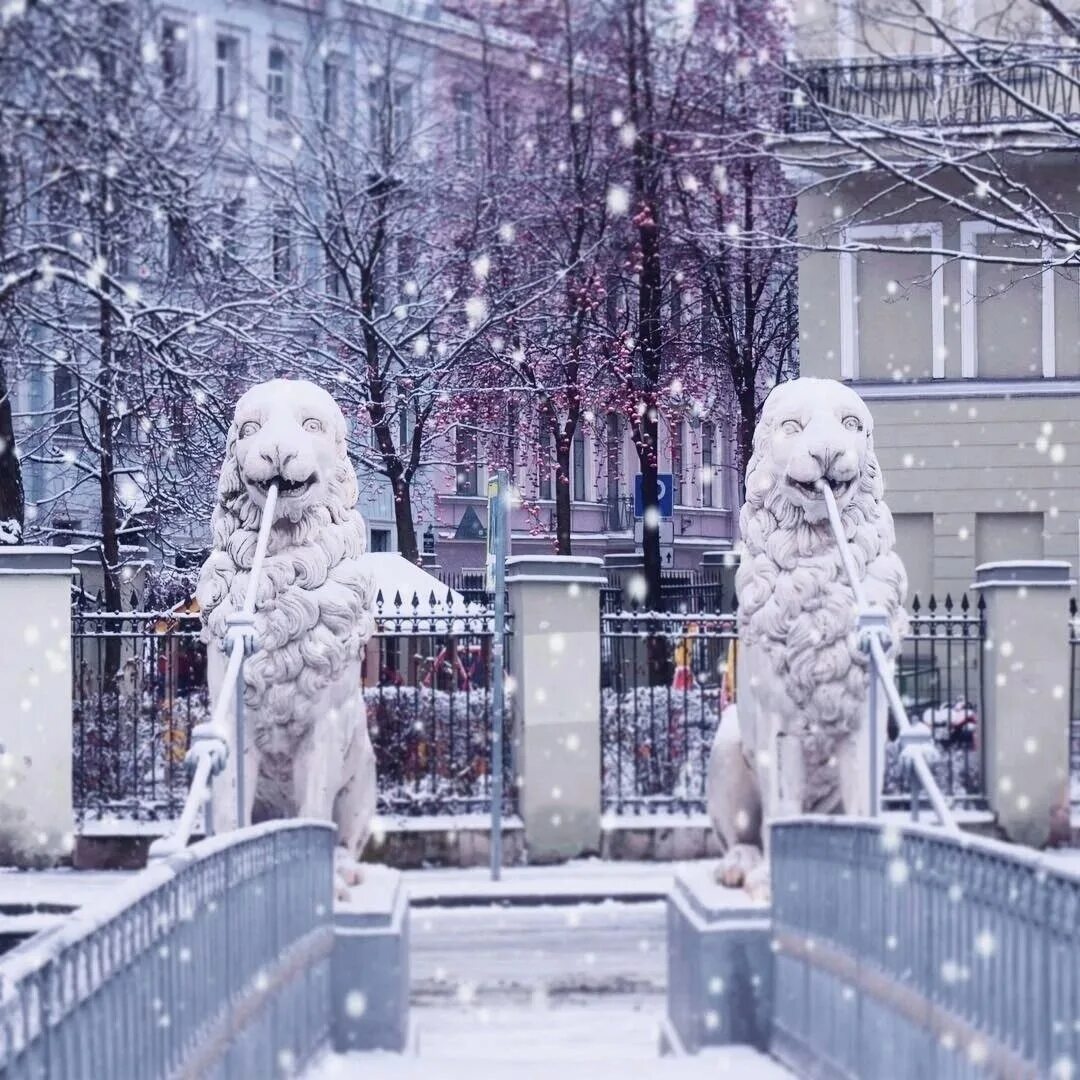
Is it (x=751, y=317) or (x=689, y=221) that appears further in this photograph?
(x=751, y=317)

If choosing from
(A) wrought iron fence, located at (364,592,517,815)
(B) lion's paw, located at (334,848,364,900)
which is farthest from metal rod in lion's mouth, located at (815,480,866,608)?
(A) wrought iron fence, located at (364,592,517,815)

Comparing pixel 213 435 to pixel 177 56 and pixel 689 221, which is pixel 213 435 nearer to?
pixel 177 56

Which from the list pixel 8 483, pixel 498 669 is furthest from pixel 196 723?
pixel 8 483

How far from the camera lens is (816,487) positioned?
8.57 meters

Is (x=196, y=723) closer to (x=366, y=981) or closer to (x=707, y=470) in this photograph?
(x=366, y=981)

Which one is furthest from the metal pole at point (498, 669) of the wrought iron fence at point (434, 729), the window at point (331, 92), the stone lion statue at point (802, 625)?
the window at point (331, 92)

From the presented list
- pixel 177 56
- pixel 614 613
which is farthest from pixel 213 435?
pixel 614 613

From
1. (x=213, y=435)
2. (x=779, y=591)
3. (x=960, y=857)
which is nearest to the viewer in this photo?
(x=960, y=857)

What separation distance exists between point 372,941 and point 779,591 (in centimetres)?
224

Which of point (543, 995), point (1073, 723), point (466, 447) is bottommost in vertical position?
point (543, 995)

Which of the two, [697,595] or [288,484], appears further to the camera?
[697,595]

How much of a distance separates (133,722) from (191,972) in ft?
30.0

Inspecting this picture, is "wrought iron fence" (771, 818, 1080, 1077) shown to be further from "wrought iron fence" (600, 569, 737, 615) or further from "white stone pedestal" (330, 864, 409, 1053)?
"wrought iron fence" (600, 569, 737, 615)

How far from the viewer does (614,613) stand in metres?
15.0
